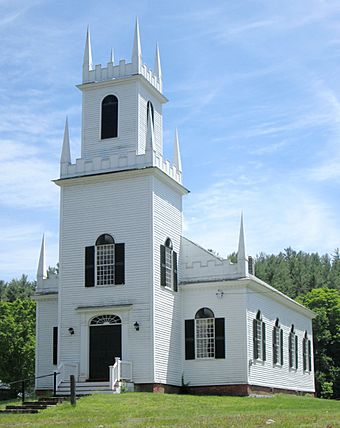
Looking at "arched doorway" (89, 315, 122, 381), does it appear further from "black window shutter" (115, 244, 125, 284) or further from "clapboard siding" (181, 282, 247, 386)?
"clapboard siding" (181, 282, 247, 386)

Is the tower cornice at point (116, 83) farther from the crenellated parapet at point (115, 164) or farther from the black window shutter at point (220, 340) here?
the black window shutter at point (220, 340)

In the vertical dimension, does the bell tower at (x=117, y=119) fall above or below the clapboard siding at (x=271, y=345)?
above

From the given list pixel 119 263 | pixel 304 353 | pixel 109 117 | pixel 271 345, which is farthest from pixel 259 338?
pixel 109 117

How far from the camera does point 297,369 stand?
47906mm

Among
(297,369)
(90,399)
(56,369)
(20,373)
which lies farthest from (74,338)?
(20,373)

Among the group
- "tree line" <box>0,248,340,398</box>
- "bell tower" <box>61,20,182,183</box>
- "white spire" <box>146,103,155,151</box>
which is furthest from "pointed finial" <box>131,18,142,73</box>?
"tree line" <box>0,248,340,398</box>

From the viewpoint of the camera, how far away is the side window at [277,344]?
43.0 metres

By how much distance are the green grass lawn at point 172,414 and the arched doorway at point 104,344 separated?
385 centimetres

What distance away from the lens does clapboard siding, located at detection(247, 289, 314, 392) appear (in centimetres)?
3862

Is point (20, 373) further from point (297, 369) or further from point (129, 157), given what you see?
point (129, 157)

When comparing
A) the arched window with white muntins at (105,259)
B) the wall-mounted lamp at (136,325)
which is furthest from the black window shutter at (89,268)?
the wall-mounted lamp at (136,325)

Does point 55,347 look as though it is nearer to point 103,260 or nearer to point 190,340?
point 103,260

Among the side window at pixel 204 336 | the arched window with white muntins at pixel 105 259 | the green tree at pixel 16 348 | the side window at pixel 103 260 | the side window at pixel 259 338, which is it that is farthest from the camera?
the green tree at pixel 16 348

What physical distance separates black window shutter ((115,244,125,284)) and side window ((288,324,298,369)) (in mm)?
14632
